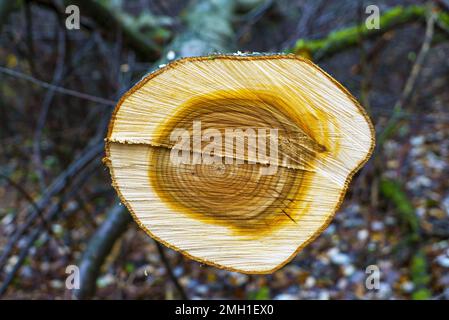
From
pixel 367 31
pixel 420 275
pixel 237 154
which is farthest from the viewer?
pixel 367 31

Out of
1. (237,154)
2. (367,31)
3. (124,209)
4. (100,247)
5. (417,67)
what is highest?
(367,31)

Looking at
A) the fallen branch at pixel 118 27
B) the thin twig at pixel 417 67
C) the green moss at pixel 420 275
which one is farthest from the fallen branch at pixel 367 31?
the green moss at pixel 420 275

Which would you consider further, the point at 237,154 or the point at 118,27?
the point at 118,27

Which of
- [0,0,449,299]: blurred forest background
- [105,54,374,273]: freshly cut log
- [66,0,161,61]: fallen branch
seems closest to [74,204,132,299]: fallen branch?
[0,0,449,299]: blurred forest background

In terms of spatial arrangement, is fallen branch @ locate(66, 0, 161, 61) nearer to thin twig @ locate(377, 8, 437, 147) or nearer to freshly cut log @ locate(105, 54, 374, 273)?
thin twig @ locate(377, 8, 437, 147)

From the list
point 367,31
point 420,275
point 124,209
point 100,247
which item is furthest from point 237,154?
point 367,31

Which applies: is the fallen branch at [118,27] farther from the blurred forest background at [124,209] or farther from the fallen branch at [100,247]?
the fallen branch at [100,247]

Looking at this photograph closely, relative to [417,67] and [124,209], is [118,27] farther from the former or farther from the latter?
[417,67]
